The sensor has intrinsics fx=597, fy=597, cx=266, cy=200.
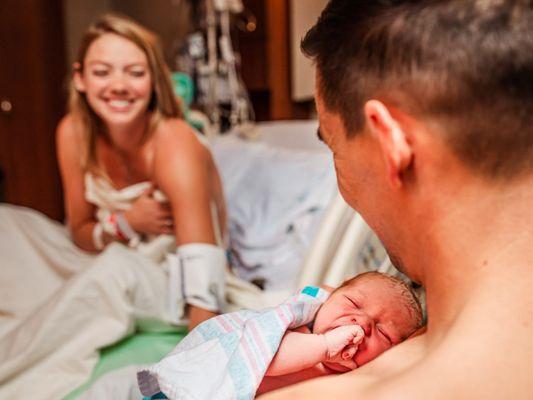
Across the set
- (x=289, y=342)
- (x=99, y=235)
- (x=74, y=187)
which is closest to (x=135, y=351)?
(x=99, y=235)

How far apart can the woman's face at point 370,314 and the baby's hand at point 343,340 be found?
0.08ft

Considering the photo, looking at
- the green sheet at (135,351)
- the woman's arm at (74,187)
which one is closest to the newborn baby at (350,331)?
the green sheet at (135,351)

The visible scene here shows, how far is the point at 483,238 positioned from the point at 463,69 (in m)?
0.15

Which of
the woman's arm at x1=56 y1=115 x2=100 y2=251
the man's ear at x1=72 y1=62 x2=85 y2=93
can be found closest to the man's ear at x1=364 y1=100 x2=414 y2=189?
the man's ear at x1=72 y1=62 x2=85 y2=93

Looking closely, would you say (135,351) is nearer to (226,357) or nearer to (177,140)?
(177,140)

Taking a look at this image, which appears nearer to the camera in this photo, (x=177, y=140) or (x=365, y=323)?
(x=365, y=323)

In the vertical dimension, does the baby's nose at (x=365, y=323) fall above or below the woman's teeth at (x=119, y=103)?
below

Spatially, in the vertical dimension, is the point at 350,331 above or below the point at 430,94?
below

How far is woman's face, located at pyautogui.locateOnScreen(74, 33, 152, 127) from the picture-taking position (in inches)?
63.9

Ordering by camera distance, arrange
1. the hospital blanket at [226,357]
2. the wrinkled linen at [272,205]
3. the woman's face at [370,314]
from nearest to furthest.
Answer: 1. the hospital blanket at [226,357]
2. the woman's face at [370,314]
3. the wrinkled linen at [272,205]

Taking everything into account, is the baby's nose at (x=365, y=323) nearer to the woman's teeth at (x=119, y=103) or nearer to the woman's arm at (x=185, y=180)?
the woman's arm at (x=185, y=180)

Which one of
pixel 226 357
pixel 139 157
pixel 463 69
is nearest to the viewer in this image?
pixel 463 69

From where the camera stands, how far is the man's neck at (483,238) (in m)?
0.51

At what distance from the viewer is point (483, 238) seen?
520 millimetres
